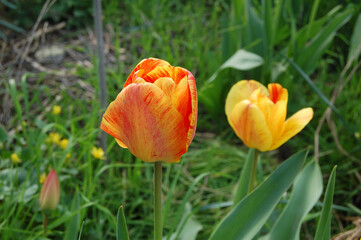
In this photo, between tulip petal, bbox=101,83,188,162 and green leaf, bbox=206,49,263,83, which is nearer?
tulip petal, bbox=101,83,188,162

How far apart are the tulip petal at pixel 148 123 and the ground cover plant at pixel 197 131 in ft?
0.43

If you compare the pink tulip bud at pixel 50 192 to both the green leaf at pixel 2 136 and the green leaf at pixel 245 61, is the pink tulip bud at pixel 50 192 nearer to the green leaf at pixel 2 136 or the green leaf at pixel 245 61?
the green leaf at pixel 2 136

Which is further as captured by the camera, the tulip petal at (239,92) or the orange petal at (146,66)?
the tulip petal at (239,92)

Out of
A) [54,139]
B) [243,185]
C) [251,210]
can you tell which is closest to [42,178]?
[54,139]

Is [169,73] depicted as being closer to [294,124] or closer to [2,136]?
[294,124]

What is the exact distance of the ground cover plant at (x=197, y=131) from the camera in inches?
46.8

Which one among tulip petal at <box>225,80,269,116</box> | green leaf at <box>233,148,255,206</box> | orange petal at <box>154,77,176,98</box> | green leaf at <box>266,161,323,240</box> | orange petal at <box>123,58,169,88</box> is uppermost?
orange petal at <box>123,58,169,88</box>

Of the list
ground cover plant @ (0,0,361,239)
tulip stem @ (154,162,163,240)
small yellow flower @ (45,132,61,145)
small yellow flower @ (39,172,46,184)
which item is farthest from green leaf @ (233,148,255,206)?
small yellow flower @ (45,132,61,145)

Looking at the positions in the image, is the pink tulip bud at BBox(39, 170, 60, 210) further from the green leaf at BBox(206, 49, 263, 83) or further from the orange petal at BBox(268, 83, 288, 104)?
the green leaf at BBox(206, 49, 263, 83)

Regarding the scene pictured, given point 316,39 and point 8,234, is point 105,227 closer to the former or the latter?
point 8,234

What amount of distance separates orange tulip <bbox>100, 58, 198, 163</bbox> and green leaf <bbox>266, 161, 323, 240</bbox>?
0.36 m

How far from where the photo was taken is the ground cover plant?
1.19 metres

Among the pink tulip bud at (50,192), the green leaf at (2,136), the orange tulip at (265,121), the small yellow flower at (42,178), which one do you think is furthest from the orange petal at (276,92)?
the green leaf at (2,136)

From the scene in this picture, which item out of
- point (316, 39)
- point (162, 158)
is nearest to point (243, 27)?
point (316, 39)
